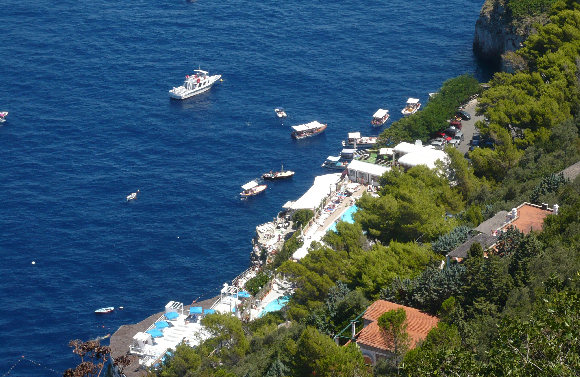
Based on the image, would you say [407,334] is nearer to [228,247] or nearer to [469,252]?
[469,252]

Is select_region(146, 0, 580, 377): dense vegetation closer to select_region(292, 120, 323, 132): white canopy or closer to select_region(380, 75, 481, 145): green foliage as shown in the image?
select_region(380, 75, 481, 145): green foliage

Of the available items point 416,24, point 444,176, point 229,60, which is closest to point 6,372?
point 444,176

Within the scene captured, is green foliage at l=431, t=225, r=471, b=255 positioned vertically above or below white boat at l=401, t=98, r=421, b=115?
above

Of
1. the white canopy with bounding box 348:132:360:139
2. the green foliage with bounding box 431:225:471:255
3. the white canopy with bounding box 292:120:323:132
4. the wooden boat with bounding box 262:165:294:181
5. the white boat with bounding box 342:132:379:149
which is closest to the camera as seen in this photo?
the green foliage with bounding box 431:225:471:255

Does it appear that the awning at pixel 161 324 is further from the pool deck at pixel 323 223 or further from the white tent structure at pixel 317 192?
the white tent structure at pixel 317 192

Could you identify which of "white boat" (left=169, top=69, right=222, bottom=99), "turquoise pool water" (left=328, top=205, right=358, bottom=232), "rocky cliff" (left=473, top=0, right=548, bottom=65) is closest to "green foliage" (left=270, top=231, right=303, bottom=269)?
"turquoise pool water" (left=328, top=205, right=358, bottom=232)
